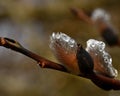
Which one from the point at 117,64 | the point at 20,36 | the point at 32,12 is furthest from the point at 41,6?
the point at 117,64

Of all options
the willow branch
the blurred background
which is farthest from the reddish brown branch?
Result: the blurred background

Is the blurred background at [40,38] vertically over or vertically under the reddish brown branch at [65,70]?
under

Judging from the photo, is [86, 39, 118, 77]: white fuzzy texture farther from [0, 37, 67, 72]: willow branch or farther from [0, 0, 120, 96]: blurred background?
[0, 0, 120, 96]: blurred background

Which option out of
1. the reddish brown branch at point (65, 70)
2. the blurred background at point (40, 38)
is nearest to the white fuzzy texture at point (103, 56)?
the reddish brown branch at point (65, 70)

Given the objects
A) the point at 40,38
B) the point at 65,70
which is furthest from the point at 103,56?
the point at 40,38

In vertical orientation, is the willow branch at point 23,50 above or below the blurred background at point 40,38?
above

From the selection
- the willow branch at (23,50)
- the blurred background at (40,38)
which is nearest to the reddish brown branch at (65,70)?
the willow branch at (23,50)

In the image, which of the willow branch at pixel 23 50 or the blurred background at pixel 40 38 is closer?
the willow branch at pixel 23 50

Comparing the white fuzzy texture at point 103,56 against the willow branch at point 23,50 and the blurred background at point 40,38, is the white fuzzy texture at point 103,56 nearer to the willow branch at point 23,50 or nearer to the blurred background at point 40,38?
the willow branch at point 23,50

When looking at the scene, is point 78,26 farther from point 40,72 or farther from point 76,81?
point 76,81

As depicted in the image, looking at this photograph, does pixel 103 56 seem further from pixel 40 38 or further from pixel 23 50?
pixel 40 38
